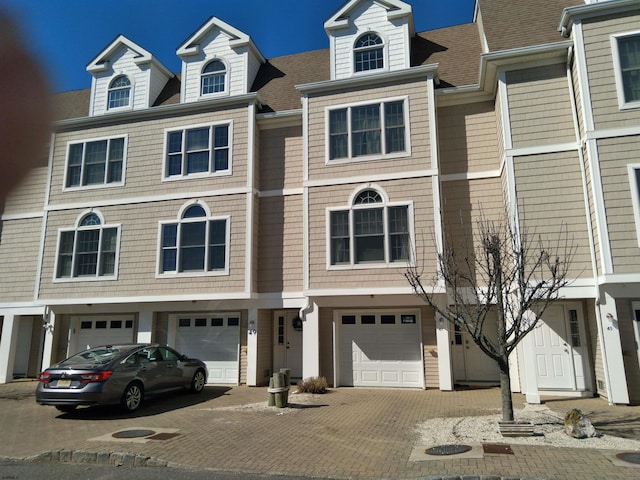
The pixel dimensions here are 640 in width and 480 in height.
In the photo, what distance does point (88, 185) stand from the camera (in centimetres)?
1680

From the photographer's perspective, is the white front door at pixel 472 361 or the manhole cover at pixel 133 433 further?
the white front door at pixel 472 361

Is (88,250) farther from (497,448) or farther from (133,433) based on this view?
(497,448)

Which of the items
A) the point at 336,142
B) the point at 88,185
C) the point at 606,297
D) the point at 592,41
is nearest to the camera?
the point at 606,297

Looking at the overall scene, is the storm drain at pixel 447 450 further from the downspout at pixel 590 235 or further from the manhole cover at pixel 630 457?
the downspout at pixel 590 235

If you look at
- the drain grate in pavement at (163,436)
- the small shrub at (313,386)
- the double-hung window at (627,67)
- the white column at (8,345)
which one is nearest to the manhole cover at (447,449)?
the drain grate in pavement at (163,436)

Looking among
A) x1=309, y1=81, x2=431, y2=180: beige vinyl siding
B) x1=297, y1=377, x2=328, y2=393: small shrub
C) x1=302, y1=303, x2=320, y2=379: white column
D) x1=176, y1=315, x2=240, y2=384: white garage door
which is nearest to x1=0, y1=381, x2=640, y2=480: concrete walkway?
x1=297, y1=377, x2=328, y2=393: small shrub

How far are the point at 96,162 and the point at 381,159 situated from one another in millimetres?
9926

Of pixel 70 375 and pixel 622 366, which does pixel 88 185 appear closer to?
pixel 70 375

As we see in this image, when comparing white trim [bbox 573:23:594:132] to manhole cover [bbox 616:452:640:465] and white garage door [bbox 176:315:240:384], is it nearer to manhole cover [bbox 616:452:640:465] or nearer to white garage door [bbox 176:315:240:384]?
manhole cover [bbox 616:452:640:465]

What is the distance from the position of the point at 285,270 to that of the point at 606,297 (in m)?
8.56

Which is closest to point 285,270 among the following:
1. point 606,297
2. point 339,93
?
point 339,93

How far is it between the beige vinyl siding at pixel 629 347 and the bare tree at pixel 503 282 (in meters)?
1.38

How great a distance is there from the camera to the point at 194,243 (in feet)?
50.7

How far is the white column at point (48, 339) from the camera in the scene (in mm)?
16141
